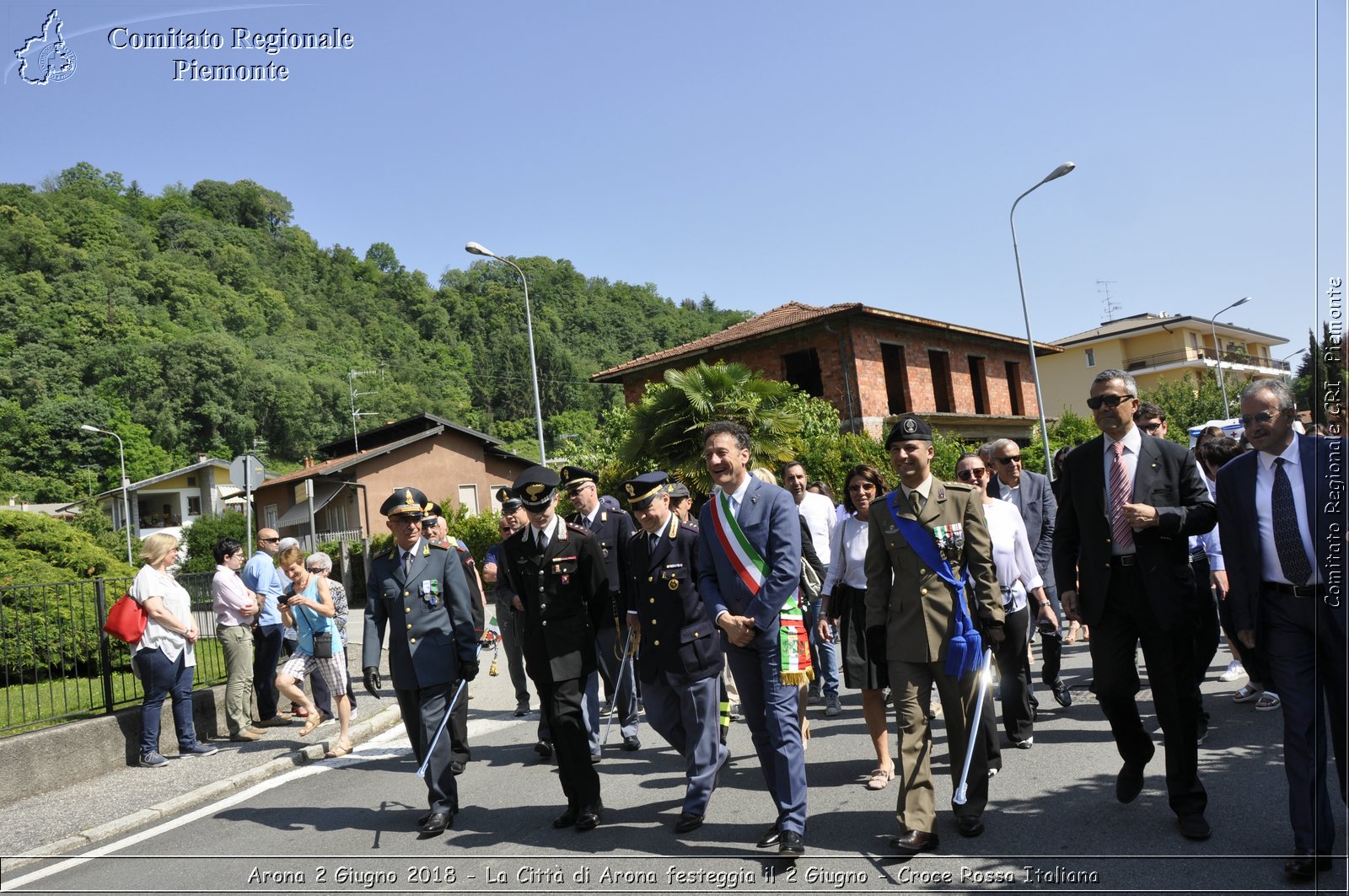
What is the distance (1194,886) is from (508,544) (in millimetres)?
4088

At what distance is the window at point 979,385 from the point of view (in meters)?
39.0

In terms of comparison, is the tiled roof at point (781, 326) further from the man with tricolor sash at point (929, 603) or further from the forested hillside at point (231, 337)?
the man with tricolor sash at point (929, 603)

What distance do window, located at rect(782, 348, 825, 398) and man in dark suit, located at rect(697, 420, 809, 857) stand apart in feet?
90.5

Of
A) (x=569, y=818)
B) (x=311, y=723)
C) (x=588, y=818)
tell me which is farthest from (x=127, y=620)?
(x=588, y=818)

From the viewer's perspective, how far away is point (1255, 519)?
165 inches

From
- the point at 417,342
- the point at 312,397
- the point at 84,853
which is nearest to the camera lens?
the point at 84,853

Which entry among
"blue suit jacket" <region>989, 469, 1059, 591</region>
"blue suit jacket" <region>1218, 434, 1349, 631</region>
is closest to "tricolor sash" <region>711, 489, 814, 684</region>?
"blue suit jacket" <region>1218, 434, 1349, 631</region>

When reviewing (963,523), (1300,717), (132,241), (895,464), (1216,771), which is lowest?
(1216,771)

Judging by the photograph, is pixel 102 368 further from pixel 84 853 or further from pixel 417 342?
pixel 84 853

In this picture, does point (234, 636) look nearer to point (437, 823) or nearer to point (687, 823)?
point (437, 823)

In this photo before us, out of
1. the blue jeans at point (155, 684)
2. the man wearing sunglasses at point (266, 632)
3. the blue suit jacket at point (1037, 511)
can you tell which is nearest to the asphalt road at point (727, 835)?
the blue suit jacket at point (1037, 511)

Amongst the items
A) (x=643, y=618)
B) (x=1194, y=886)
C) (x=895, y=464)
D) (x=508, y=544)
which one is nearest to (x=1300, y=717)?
(x=1194, y=886)

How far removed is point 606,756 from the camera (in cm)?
753

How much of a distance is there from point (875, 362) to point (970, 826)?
28233 millimetres
